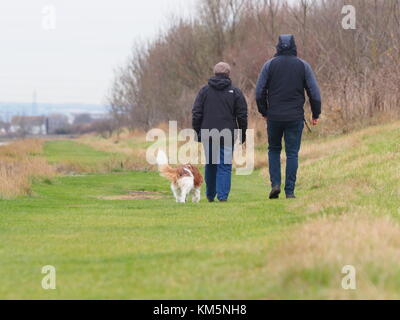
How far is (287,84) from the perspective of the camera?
13.8 m

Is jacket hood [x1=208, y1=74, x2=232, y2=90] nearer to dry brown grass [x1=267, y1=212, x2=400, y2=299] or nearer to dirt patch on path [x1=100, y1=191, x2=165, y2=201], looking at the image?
dirt patch on path [x1=100, y1=191, x2=165, y2=201]

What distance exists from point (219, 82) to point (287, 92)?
1.31 metres

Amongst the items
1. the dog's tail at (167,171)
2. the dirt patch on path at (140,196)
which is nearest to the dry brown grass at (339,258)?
the dog's tail at (167,171)

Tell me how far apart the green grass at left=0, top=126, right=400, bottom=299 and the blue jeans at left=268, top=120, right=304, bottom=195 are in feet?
1.88

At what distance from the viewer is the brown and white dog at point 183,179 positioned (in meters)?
A: 15.5

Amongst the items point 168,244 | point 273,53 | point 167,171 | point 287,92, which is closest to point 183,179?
point 167,171

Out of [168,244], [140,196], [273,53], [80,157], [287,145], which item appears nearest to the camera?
[168,244]

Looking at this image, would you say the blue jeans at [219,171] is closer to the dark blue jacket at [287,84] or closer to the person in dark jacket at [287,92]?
the person in dark jacket at [287,92]

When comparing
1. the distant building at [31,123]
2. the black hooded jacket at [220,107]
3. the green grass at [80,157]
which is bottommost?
the distant building at [31,123]

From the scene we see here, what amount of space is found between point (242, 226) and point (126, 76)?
8044cm

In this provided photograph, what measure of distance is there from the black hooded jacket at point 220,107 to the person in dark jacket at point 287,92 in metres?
0.73

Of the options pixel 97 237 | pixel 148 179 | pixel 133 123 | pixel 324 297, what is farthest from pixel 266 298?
pixel 133 123

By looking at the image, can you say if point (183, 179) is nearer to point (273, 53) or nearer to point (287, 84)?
point (287, 84)
